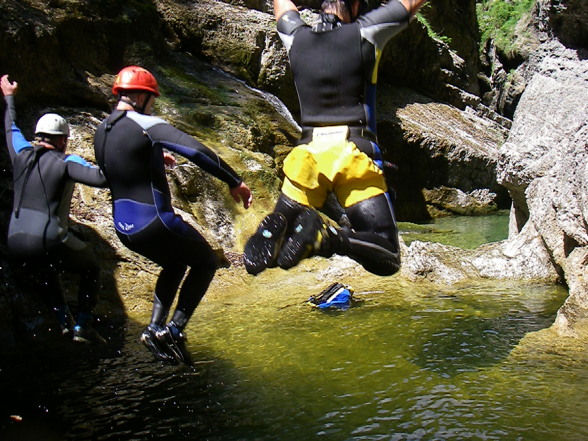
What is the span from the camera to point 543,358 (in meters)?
4.72

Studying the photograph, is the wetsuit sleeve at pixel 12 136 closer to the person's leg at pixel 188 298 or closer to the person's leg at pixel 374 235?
the person's leg at pixel 188 298

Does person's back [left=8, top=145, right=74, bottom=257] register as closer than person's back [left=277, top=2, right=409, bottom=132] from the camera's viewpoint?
No

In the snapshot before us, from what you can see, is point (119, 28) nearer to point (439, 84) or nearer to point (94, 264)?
point (94, 264)

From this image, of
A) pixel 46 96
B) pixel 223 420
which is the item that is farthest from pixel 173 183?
pixel 223 420

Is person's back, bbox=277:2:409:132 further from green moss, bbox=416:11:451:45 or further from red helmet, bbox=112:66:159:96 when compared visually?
green moss, bbox=416:11:451:45

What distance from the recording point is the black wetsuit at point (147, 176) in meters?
4.04

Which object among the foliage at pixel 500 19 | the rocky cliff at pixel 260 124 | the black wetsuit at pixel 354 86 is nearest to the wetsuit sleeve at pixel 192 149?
the black wetsuit at pixel 354 86

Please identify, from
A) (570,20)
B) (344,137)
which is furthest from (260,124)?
(344,137)

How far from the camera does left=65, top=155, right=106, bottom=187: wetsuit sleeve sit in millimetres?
4520

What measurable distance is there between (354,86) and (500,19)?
68.2 ft

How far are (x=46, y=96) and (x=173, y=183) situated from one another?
212 cm

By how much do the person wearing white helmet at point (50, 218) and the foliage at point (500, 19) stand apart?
16948mm

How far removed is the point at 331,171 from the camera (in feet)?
12.5

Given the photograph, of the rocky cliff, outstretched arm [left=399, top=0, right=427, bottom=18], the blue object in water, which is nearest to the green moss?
the rocky cliff
